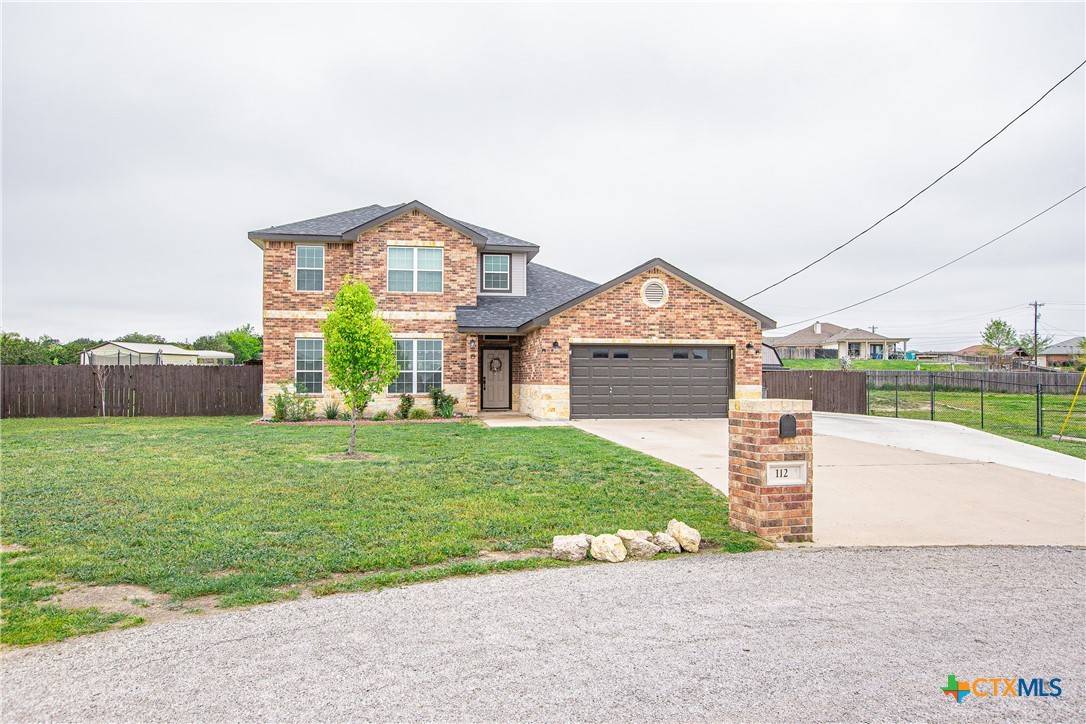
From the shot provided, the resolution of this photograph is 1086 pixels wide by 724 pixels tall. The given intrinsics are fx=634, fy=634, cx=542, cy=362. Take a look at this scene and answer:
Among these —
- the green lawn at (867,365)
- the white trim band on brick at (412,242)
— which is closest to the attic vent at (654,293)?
the white trim band on brick at (412,242)

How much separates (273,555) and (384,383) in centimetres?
718

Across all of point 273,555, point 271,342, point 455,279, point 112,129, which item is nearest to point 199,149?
point 112,129

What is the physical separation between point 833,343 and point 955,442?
177 ft

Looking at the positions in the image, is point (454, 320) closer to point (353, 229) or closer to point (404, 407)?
point (404, 407)

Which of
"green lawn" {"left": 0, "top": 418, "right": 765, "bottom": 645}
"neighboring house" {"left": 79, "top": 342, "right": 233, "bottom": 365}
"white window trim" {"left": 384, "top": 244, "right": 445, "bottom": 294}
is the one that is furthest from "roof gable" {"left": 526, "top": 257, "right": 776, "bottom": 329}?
"neighboring house" {"left": 79, "top": 342, "right": 233, "bottom": 365}

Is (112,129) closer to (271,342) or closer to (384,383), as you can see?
(271,342)

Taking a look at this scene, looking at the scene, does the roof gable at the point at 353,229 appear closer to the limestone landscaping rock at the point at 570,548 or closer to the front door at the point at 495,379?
the front door at the point at 495,379

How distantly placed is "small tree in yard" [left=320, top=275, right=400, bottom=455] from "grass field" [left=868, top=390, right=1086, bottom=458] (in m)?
13.6

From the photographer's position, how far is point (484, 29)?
38.5 feet

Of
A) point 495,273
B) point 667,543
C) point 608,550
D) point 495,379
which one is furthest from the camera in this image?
point 495,379

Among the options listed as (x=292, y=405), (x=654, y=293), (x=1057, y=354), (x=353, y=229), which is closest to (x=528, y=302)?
(x=654, y=293)

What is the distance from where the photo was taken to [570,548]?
547 cm

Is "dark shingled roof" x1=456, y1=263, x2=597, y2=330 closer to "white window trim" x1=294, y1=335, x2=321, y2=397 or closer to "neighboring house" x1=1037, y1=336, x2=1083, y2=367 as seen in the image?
"white window trim" x1=294, y1=335, x2=321, y2=397

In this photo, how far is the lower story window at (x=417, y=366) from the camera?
20.2 m
